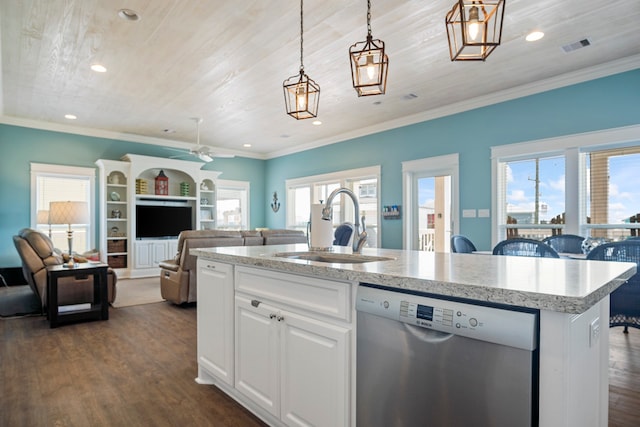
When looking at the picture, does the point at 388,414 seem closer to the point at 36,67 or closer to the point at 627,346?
the point at 627,346

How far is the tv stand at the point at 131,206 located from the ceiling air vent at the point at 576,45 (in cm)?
644

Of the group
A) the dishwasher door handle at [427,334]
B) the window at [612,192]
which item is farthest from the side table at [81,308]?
the window at [612,192]

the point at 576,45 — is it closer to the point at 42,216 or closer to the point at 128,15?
the point at 128,15

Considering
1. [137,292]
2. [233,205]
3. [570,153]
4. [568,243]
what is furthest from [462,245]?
[233,205]

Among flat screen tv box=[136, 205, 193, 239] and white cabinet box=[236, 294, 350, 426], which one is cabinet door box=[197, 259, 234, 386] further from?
flat screen tv box=[136, 205, 193, 239]

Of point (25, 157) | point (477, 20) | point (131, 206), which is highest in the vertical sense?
point (25, 157)

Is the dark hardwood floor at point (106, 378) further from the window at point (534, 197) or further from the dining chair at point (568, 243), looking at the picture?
the window at point (534, 197)

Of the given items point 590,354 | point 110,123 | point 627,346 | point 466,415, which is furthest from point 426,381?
point 110,123

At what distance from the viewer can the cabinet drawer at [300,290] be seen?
1441 mm

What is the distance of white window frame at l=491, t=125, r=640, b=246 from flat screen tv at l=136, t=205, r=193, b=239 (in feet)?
19.1

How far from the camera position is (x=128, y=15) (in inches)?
118

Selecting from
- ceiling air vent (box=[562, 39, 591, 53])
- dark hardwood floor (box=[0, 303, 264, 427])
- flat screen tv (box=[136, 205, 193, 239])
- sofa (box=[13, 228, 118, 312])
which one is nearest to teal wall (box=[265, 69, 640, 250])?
ceiling air vent (box=[562, 39, 591, 53])

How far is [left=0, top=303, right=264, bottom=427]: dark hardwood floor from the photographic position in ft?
6.56

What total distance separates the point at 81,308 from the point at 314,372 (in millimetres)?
3841
